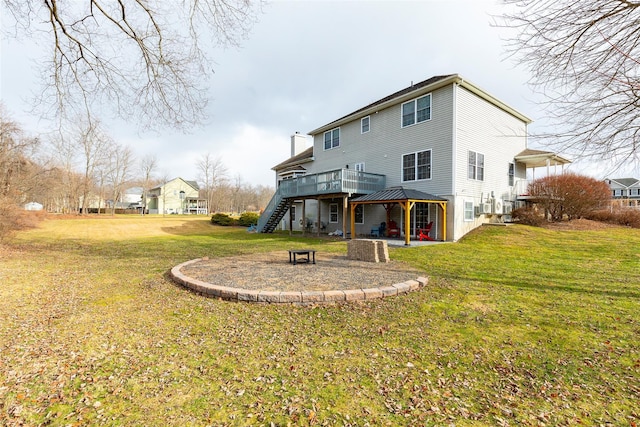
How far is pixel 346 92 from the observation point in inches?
698

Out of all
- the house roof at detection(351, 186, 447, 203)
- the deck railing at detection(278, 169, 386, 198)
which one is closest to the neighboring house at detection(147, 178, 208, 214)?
the deck railing at detection(278, 169, 386, 198)

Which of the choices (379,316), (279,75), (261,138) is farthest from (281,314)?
(261,138)

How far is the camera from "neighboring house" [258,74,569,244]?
540 inches

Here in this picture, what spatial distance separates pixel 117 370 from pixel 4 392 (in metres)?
0.88

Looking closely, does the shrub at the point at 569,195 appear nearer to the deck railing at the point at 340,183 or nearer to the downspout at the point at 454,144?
the downspout at the point at 454,144

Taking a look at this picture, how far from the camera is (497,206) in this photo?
52.8 feet

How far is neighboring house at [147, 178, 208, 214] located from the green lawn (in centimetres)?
6037

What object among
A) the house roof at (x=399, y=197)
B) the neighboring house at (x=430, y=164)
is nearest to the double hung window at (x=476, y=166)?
the neighboring house at (x=430, y=164)

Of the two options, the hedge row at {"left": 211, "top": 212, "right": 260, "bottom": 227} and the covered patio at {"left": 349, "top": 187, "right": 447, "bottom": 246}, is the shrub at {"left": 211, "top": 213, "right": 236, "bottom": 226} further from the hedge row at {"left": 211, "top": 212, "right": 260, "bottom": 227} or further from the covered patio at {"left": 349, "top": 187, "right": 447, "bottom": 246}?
the covered patio at {"left": 349, "top": 187, "right": 447, "bottom": 246}

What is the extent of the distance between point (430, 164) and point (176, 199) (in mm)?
60269

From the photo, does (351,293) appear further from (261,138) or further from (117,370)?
(261,138)

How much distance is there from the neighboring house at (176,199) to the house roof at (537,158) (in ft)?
195

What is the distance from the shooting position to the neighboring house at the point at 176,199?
200 ft

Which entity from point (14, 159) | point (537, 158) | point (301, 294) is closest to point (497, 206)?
point (537, 158)
